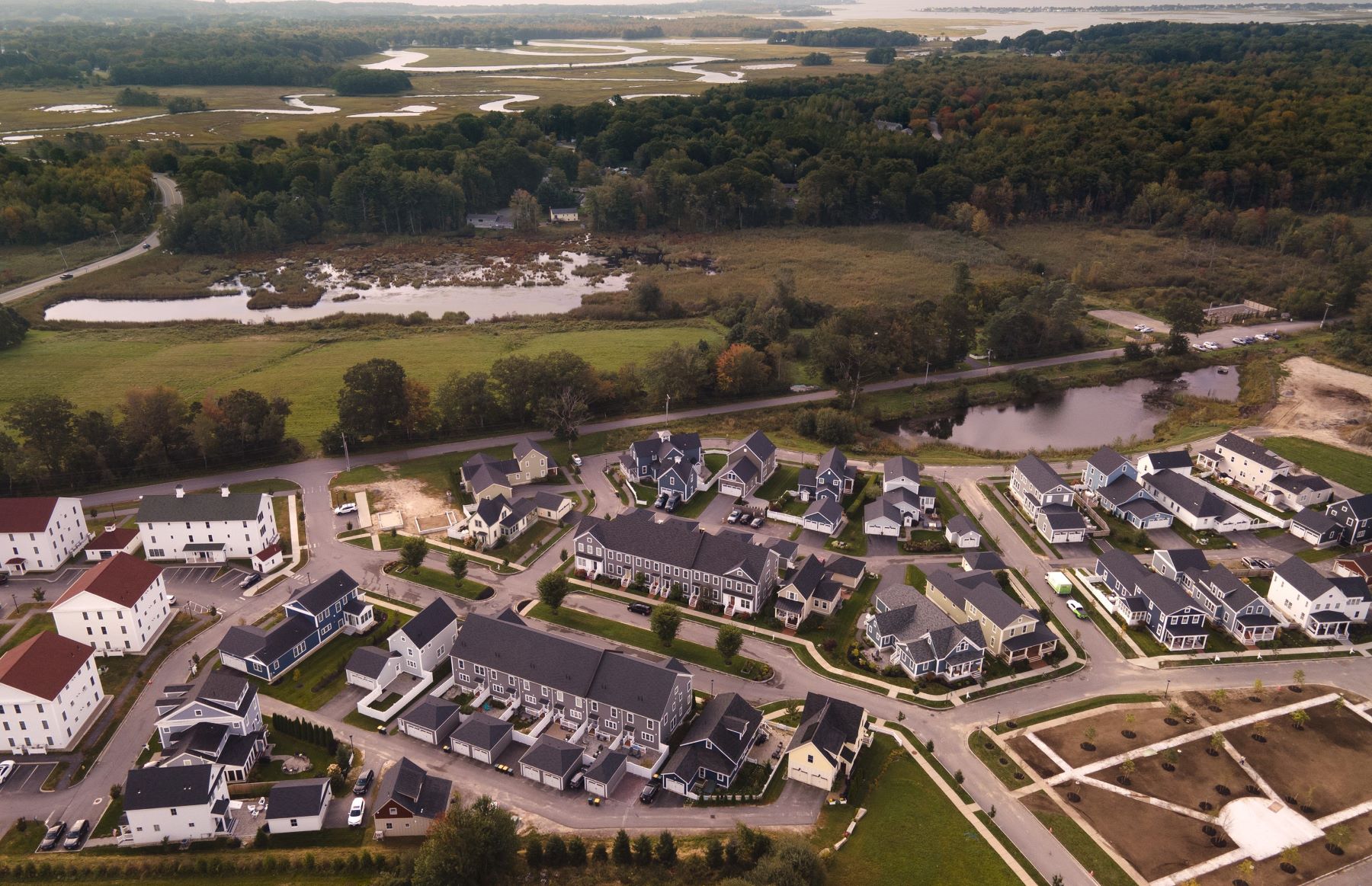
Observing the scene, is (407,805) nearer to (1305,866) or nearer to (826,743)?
(826,743)

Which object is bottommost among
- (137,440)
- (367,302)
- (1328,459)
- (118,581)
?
(367,302)

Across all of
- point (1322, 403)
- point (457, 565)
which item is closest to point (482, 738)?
point (457, 565)

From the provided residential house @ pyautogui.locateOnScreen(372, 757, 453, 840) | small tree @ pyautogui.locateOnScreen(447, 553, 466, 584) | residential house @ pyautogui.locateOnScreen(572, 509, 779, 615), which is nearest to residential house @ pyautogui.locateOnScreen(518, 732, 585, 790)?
residential house @ pyautogui.locateOnScreen(372, 757, 453, 840)

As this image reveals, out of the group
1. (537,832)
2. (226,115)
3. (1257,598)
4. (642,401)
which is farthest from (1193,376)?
(226,115)

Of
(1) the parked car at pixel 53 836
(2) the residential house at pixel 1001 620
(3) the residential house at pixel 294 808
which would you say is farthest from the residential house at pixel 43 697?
(2) the residential house at pixel 1001 620

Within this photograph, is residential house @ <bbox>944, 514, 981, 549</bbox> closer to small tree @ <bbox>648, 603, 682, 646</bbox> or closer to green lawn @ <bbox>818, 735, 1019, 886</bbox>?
green lawn @ <bbox>818, 735, 1019, 886</bbox>

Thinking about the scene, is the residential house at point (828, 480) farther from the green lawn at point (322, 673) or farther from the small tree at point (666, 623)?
the green lawn at point (322, 673)
